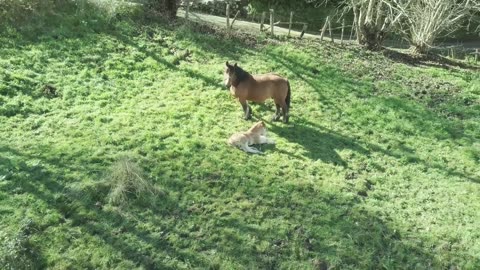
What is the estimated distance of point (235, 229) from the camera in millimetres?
8250

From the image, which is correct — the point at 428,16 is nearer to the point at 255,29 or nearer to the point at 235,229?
the point at 255,29

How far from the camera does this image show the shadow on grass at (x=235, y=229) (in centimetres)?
774

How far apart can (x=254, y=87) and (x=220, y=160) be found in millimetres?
2266

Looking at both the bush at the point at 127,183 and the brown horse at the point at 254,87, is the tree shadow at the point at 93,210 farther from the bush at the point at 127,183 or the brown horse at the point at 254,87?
the brown horse at the point at 254,87

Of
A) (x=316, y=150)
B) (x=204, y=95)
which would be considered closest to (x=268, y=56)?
(x=204, y=95)

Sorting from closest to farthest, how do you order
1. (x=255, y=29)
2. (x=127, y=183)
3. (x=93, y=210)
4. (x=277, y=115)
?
(x=93, y=210)
(x=127, y=183)
(x=277, y=115)
(x=255, y=29)

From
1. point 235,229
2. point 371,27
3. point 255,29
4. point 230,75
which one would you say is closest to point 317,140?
point 230,75

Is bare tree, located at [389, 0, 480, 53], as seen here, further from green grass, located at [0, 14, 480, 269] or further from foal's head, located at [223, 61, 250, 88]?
foal's head, located at [223, 61, 250, 88]

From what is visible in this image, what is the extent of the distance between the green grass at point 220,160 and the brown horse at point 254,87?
63 cm

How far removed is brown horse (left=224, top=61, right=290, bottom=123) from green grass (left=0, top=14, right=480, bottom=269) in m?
0.63

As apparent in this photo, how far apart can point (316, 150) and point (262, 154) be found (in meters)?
1.32

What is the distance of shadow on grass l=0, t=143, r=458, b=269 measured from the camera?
305 inches

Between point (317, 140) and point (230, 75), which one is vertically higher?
point (230, 75)

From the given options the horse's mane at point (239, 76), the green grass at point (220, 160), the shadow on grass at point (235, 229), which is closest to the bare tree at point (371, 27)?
the green grass at point (220, 160)
